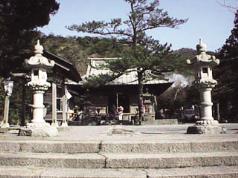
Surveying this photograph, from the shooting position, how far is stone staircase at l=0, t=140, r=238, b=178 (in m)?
5.06

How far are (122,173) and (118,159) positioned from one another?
409 millimetres

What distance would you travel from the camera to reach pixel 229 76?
27234 mm

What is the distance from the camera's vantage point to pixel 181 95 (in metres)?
51.2

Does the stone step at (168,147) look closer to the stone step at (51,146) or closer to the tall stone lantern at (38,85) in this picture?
the stone step at (51,146)

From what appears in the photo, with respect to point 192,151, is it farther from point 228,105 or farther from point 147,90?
point 228,105

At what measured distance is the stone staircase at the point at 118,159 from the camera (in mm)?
5059

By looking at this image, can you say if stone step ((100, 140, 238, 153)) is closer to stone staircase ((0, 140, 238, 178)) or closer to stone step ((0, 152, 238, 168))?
stone staircase ((0, 140, 238, 178))

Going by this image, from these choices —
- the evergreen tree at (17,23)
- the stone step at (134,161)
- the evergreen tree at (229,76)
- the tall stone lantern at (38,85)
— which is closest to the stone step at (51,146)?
the stone step at (134,161)

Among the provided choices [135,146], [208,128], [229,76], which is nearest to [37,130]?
[135,146]

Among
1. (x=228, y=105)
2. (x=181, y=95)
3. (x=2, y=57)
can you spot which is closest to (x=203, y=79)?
(x=2, y=57)

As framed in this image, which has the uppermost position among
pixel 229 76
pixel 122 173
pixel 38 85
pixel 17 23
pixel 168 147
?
pixel 17 23

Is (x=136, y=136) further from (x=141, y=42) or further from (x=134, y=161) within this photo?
(x=141, y=42)

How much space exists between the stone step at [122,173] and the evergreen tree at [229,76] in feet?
75.5

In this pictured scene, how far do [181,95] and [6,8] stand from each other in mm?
38656
